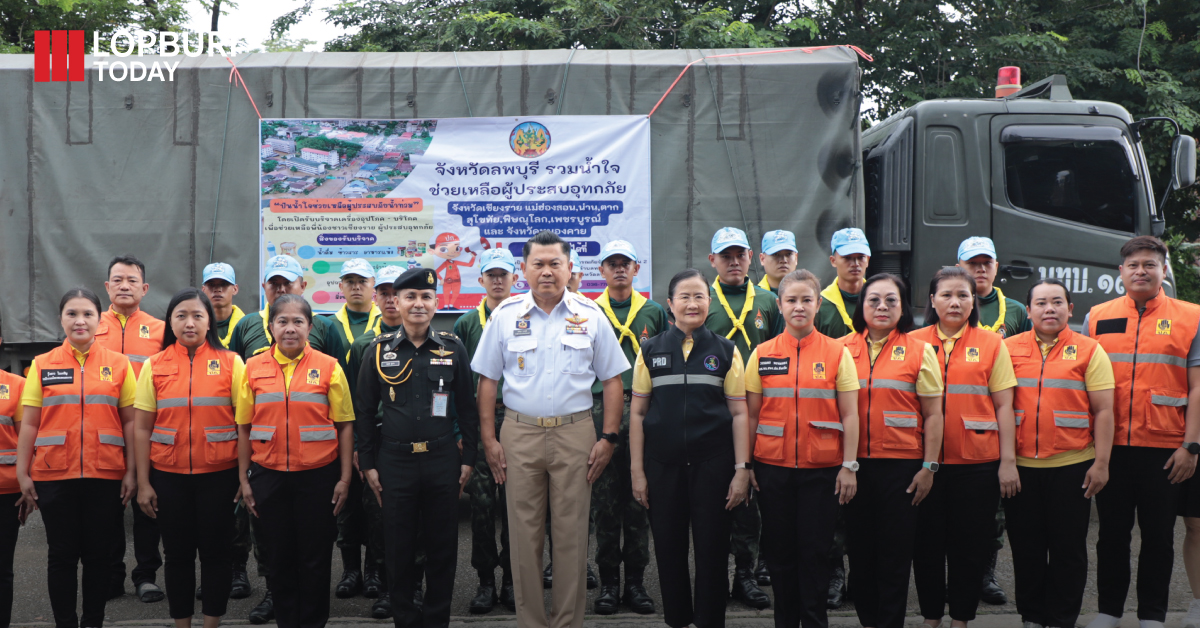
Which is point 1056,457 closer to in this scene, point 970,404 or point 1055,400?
point 1055,400

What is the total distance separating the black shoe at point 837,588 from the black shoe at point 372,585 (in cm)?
243

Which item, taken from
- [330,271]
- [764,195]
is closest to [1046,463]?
[764,195]

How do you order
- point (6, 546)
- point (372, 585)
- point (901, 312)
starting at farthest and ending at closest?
point (372, 585)
point (6, 546)
point (901, 312)

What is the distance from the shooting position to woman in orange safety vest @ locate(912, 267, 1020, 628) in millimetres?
3910

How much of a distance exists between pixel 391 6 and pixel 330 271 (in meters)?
7.92

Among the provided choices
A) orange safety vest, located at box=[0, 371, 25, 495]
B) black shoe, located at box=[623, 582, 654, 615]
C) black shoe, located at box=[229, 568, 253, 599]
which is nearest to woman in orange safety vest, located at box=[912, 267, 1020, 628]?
black shoe, located at box=[623, 582, 654, 615]

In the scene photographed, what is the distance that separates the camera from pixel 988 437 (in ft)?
12.8

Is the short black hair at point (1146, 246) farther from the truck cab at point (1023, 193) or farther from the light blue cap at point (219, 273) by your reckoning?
the light blue cap at point (219, 273)

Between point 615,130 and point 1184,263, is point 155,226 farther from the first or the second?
point 1184,263

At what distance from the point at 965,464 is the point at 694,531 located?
1.27 m


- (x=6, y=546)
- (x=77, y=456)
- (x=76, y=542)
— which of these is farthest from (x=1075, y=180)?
(x=6, y=546)

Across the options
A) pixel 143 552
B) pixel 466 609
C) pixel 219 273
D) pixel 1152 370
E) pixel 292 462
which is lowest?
pixel 466 609

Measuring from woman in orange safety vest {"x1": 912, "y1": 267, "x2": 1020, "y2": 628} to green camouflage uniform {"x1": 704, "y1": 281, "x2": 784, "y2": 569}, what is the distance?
101cm

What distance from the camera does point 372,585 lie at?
4.81 metres
